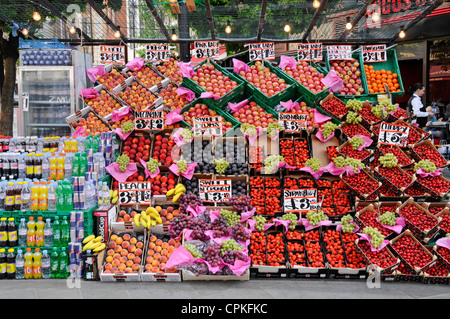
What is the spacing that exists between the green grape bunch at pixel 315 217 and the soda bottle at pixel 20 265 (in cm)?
338

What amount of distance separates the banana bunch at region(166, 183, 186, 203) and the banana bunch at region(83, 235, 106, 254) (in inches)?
40.1

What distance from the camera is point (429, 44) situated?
13016mm

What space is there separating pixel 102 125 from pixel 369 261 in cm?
437

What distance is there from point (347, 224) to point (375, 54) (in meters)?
3.75

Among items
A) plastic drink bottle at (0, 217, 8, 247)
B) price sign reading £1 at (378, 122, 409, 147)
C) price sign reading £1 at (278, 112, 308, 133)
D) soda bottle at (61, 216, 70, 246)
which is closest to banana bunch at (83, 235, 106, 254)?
soda bottle at (61, 216, 70, 246)

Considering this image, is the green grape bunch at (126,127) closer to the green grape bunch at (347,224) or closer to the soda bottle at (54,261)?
the soda bottle at (54,261)

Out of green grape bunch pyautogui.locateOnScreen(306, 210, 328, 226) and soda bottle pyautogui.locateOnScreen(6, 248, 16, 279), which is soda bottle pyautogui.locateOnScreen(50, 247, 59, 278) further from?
green grape bunch pyautogui.locateOnScreen(306, 210, 328, 226)

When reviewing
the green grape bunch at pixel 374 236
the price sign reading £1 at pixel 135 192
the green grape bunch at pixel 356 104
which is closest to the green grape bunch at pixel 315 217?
the green grape bunch at pixel 374 236

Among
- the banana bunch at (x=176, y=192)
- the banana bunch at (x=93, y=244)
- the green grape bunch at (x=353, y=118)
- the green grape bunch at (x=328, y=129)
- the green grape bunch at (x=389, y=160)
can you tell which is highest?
the green grape bunch at (x=353, y=118)

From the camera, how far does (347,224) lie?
15.6 feet

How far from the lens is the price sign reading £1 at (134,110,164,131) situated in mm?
5684

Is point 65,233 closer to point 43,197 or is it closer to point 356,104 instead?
point 43,197

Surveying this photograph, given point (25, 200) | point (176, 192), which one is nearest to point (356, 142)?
point (176, 192)

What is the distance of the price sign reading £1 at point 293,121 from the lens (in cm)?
566
